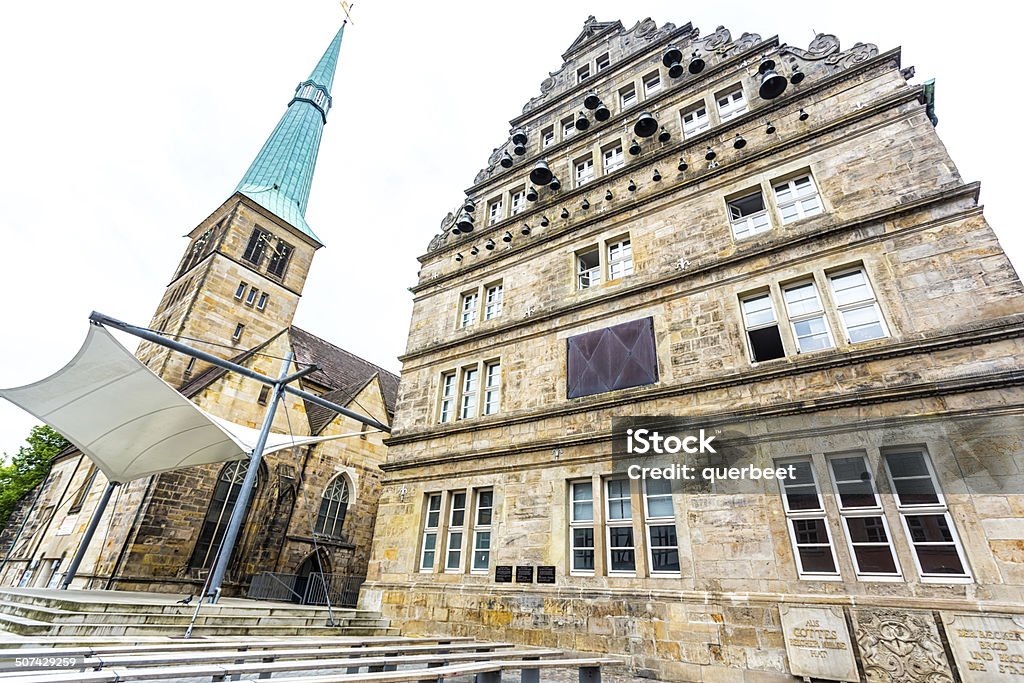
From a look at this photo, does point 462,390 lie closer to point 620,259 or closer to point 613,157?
point 620,259

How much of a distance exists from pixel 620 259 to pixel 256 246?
26.8 m

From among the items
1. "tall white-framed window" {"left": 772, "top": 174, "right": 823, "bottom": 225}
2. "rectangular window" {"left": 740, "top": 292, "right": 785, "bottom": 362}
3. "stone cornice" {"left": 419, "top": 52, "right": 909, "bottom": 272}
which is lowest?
"rectangular window" {"left": 740, "top": 292, "right": 785, "bottom": 362}

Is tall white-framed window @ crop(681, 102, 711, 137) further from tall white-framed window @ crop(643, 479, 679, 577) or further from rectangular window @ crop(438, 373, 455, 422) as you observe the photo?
rectangular window @ crop(438, 373, 455, 422)

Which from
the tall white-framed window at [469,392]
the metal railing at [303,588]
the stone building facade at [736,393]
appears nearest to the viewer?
the stone building facade at [736,393]

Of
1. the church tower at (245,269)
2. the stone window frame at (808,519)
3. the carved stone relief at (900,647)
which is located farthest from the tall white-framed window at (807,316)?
the church tower at (245,269)

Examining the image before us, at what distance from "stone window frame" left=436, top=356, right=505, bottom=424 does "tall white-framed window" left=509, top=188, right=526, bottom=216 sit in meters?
5.24

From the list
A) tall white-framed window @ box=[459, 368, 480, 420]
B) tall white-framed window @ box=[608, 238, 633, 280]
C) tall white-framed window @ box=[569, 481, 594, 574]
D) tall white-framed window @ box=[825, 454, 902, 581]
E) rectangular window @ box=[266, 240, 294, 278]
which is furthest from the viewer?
rectangular window @ box=[266, 240, 294, 278]

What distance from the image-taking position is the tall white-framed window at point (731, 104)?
11.8 m

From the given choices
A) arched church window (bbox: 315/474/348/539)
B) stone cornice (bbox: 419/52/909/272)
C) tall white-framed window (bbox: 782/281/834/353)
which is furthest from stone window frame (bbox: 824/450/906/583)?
arched church window (bbox: 315/474/348/539)

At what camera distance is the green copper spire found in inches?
1324

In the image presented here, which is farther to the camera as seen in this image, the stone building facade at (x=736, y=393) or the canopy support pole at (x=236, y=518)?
the canopy support pole at (x=236, y=518)

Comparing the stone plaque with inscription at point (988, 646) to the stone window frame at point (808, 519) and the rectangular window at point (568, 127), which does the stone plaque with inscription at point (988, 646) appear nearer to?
the stone window frame at point (808, 519)

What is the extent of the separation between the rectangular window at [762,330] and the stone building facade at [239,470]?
1072 cm

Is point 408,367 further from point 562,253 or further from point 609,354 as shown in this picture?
point 609,354
